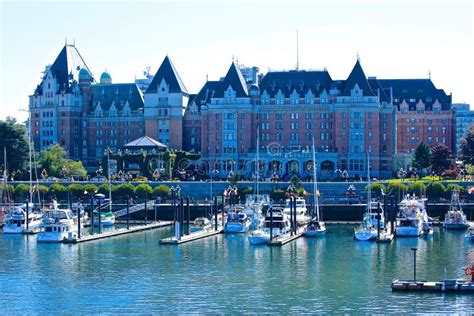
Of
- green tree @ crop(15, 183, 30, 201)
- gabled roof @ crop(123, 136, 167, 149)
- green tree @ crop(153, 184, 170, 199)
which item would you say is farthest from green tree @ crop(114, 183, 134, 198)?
gabled roof @ crop(123, 136, 167, 149)

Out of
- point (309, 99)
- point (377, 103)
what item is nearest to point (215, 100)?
point (309, 99)

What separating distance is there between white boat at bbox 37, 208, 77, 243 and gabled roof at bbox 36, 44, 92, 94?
6557 centimetres

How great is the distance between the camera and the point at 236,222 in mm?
100938

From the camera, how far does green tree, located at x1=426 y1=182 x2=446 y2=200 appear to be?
118312mm

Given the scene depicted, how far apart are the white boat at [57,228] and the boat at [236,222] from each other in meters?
14.1

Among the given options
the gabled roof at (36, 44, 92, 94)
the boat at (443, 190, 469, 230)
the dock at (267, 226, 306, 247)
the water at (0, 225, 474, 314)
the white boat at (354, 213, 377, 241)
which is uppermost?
the gabled roof at (36, 44, 92, 94)

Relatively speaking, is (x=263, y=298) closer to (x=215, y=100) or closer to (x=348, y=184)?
(x=348, y=184)

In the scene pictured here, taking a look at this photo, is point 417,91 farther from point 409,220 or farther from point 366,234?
point 366,234

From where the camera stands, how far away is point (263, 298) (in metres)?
63.2

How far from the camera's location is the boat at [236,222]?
10044cm

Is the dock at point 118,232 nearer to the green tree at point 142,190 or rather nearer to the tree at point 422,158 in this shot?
the green tree at point 142,190

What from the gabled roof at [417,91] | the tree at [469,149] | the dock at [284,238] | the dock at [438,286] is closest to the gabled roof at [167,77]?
the gabled roof at [417,91]

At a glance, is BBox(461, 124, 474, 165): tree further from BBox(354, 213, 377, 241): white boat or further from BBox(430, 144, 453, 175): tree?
BBox(354, 213, 377, 241): white boat

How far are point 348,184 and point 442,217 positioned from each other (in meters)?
15.6
